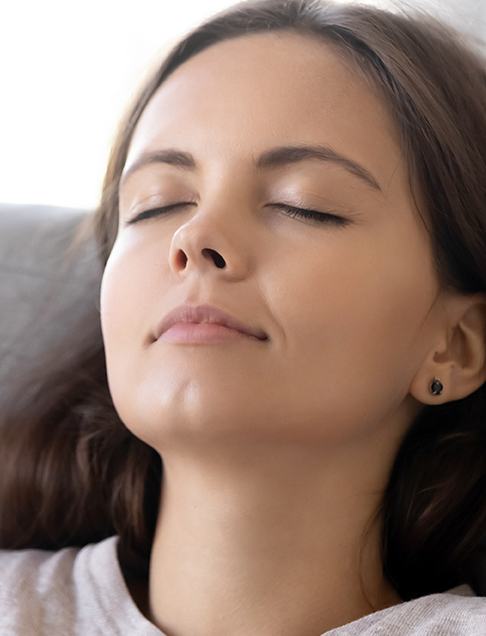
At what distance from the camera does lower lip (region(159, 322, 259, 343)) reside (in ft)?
3.14

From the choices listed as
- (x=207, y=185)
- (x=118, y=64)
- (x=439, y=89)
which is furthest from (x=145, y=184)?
(x=118, y=64)

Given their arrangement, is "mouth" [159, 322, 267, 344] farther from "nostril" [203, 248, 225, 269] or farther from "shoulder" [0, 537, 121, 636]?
"shoulder" [0, 537, 121, 636]

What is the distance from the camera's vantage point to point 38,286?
1.42 m

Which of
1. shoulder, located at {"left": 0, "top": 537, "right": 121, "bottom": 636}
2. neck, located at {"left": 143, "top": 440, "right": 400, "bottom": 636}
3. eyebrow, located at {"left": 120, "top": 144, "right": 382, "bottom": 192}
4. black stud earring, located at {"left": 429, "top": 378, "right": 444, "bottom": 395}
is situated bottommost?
shoulder, located at {"left": 0, "top": 537, "right": 121, "bottom": 636}

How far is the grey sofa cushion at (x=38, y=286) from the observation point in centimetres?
138

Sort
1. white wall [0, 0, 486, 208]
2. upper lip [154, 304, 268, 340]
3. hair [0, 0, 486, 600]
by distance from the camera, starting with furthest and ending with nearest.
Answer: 1. white wall [0, 0, 486, 208]
2. hair [0, 0, 486, 600]
3. upper lip [154, 304, 268, 340]

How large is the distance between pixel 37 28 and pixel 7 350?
701 millimetres

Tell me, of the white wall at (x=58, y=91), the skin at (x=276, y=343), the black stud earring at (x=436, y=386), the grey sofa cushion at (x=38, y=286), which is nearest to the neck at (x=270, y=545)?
the skin at (x=276, y=343)

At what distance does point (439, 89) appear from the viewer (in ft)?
3.65

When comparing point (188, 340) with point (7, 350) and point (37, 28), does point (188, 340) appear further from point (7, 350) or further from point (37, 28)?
point (37, 28)

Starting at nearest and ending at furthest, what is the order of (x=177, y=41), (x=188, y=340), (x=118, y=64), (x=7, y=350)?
(x=188, y=340), (x=177, y=41), (x=7, y=350), (x=118, y=64)

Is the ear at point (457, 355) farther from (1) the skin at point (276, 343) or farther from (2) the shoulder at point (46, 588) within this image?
(2) the shoulder at point (46, 588)

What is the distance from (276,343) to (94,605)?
39 centimetres

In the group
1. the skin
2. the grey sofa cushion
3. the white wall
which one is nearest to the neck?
the skin
